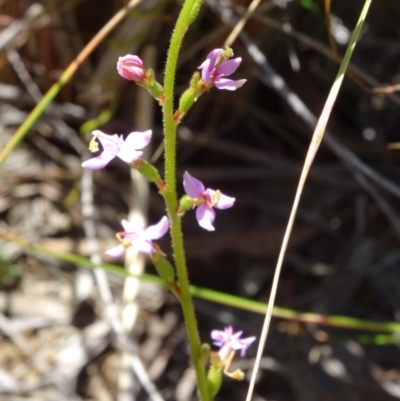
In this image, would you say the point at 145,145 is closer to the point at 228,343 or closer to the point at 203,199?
the point at 203,199

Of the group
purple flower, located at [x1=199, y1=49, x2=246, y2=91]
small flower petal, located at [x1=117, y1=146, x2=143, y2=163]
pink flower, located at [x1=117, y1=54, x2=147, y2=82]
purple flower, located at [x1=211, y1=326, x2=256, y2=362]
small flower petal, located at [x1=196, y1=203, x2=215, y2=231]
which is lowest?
purple flower, located at [x1=211, y1=326, x2=256, y2=362]

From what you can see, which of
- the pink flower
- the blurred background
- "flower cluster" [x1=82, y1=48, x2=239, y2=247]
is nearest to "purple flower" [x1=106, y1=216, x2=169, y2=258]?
"flower cluster" [x1=82, y1=48, x2=239, y2=247]

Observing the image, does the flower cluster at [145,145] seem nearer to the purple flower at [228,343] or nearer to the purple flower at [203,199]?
the purple flower at [203,199]

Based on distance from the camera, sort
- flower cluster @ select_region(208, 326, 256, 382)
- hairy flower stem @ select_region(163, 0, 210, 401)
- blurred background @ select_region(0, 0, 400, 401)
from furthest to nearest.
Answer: blurred background @ select_region(0, 0, 400, 401) < flower cluster @ select_region(208, 326, 256, 382) < hairy flower stem @ select_region(163, 0, 210, 401)

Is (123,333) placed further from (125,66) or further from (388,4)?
(388,4)

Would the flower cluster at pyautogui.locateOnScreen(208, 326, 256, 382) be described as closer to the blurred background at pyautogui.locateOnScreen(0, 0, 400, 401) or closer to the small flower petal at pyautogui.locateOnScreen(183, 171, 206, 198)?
the small flower petal at pyautogui.locateOnScreen(183, 171, 206, 198)

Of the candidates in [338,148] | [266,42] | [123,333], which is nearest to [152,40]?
[266,42]

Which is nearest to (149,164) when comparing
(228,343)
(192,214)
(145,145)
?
(145,145)
